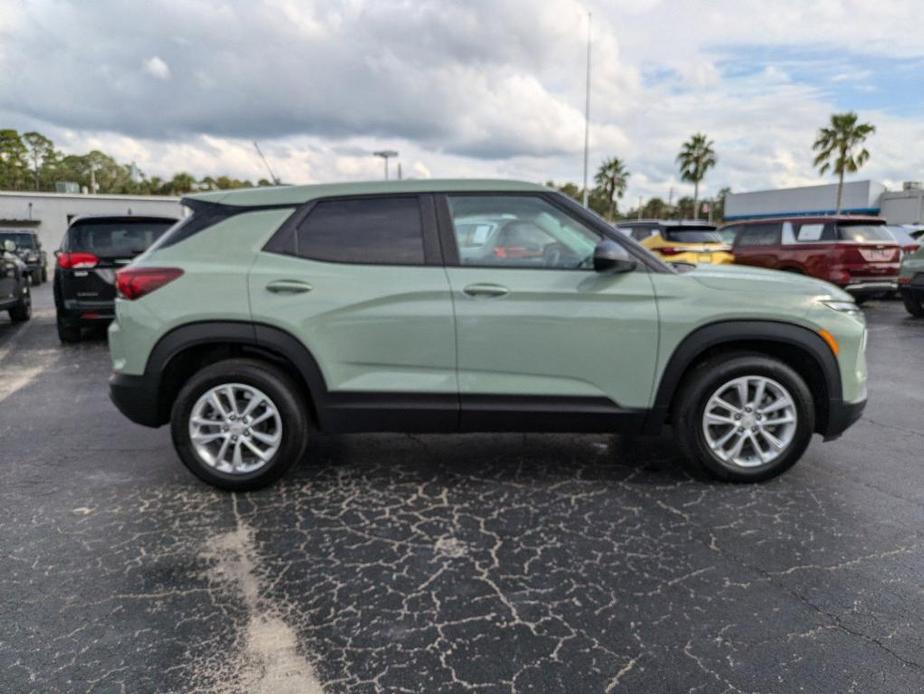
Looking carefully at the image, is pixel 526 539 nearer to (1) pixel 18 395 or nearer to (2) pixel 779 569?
(2) pixel 779 569

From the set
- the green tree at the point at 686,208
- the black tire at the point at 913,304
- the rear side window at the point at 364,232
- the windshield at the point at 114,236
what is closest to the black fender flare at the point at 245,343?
the rear side window at the point at 364,232

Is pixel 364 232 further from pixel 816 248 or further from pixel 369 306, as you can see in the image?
pixel 816 248

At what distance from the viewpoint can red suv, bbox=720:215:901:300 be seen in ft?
39.9

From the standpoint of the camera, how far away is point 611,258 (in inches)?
140

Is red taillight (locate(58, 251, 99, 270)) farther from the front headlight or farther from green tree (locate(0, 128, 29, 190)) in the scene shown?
green tree (locate(0, 128, 29, 190))

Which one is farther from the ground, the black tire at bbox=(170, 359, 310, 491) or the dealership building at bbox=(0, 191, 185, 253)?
the dealership building at bbox=(0, 191, 185, 253)

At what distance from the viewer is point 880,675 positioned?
226 centimetres

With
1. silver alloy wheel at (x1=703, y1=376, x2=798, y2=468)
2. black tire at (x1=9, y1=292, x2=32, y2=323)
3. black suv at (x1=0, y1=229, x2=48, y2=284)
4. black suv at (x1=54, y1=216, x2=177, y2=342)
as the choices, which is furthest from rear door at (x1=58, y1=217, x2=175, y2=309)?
black suv at (x1=0, y1=229, x2=48, y2=284)

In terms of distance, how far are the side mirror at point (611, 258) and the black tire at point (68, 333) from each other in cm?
820

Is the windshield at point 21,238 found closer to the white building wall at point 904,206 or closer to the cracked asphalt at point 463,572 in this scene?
the cracked asphalt at point 463,572

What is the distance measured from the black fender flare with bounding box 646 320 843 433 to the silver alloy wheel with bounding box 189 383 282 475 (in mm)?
2142

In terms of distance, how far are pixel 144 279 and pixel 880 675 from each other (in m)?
3.80

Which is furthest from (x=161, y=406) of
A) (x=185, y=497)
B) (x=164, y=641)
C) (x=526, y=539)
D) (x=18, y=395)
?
(x=18, y=395)

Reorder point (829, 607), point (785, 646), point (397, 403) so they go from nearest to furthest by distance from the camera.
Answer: point (785, 646) → point (829, 607) → point (397, 403)
